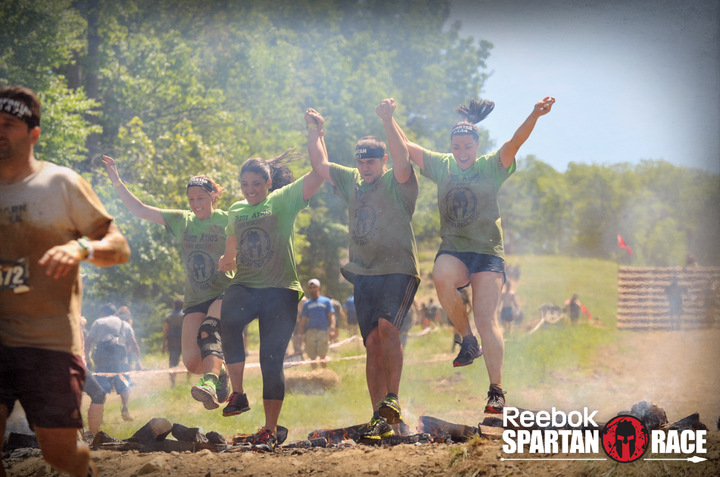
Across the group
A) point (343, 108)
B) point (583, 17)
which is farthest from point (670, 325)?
point (583, 17)

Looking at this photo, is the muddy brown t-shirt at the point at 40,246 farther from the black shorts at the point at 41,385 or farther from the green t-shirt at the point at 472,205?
the green t-shirt at the point at 472,205

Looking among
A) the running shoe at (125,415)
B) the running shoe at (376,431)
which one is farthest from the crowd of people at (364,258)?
the running shoe at (125,415)

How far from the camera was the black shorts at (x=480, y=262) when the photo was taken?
4.96 meters

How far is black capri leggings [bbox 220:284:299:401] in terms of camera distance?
4.96 metres

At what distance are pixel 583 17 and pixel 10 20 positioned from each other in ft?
27.2

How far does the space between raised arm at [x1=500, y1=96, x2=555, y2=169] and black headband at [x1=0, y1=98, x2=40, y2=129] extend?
3.36 meters

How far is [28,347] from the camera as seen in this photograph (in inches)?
126

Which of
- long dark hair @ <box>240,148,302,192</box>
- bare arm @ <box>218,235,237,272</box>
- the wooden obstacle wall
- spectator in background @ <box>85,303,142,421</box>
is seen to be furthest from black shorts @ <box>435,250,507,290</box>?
the wooden obstacle wall

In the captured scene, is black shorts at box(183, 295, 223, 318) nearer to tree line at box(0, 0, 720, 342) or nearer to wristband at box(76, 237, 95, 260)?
wristband at box(76, 237, 95, 260)

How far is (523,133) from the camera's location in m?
4.81

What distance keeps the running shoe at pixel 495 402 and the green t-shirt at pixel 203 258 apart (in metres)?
2.47

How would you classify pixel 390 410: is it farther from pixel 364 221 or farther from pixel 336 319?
pixel 336 319

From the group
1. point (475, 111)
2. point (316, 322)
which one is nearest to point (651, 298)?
point (316, 322)

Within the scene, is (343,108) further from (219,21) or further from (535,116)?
(535,116)
